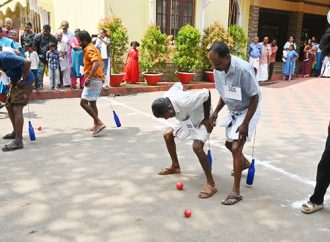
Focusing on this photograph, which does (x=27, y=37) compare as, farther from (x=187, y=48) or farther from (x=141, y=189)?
(x=141, y=189)

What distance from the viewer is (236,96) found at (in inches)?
144

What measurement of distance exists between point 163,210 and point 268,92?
931cm

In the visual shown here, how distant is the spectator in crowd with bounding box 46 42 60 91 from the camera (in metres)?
9.59

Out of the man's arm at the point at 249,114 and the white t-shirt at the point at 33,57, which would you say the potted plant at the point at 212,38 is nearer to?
the white t-shirt at the point at 33,57

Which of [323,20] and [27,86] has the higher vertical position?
[323,20]

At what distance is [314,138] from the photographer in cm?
641

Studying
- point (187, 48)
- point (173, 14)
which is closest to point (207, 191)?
point (187, 48)

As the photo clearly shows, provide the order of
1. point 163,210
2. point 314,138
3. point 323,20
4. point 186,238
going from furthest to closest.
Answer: point 323,20, point 314,138, point 163,210, point 186,238

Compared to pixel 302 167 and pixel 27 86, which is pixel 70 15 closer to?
pixel 27 86

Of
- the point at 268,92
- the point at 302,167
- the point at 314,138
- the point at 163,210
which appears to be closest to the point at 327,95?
the point at 268,92

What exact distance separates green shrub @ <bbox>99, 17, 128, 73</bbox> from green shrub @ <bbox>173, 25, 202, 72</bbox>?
6.12 ft

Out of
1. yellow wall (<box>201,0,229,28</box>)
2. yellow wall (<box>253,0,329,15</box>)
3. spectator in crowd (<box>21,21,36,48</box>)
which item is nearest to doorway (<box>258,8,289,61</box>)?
yellow wall (<box>253,0,329,15</box>)

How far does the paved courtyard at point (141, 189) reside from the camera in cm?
325

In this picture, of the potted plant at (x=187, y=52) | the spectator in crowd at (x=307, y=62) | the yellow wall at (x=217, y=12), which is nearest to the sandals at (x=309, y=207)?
the potted plant at (x=187, y=52)
